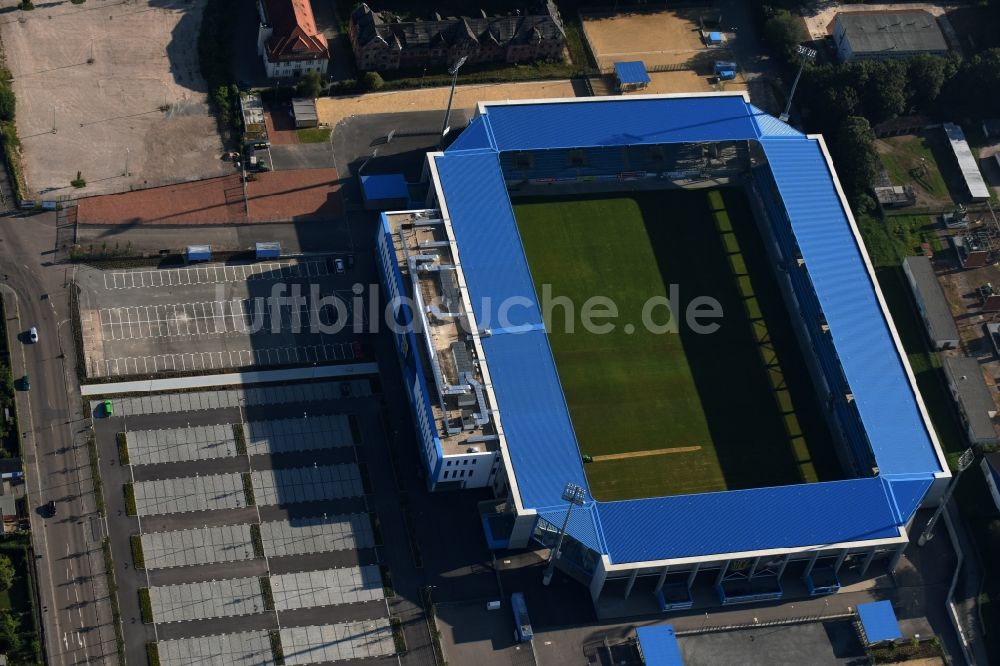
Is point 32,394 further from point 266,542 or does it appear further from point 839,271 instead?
point 839,271

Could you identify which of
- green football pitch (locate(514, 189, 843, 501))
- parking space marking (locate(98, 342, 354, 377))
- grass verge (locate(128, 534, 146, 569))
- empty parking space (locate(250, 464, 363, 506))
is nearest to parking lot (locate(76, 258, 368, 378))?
parking space marking (locate(98, 342, 354, 377))

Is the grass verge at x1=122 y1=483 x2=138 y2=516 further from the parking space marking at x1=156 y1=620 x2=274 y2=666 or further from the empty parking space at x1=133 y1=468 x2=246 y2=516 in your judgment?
the parking space marking at x1=156 y1=620 x2=274 y2=666

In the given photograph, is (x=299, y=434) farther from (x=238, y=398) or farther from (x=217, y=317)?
(x=217, y=317)

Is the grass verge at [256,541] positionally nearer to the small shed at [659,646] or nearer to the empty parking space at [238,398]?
the empty parking space at [238,398]

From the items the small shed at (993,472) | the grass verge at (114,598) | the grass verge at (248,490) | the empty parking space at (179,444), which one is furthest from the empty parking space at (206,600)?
the small shed at (993,472)

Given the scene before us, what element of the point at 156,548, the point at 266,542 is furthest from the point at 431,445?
the point at 156,548

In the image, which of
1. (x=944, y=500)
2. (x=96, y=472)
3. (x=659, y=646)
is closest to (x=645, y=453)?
(x=659, y=646)
